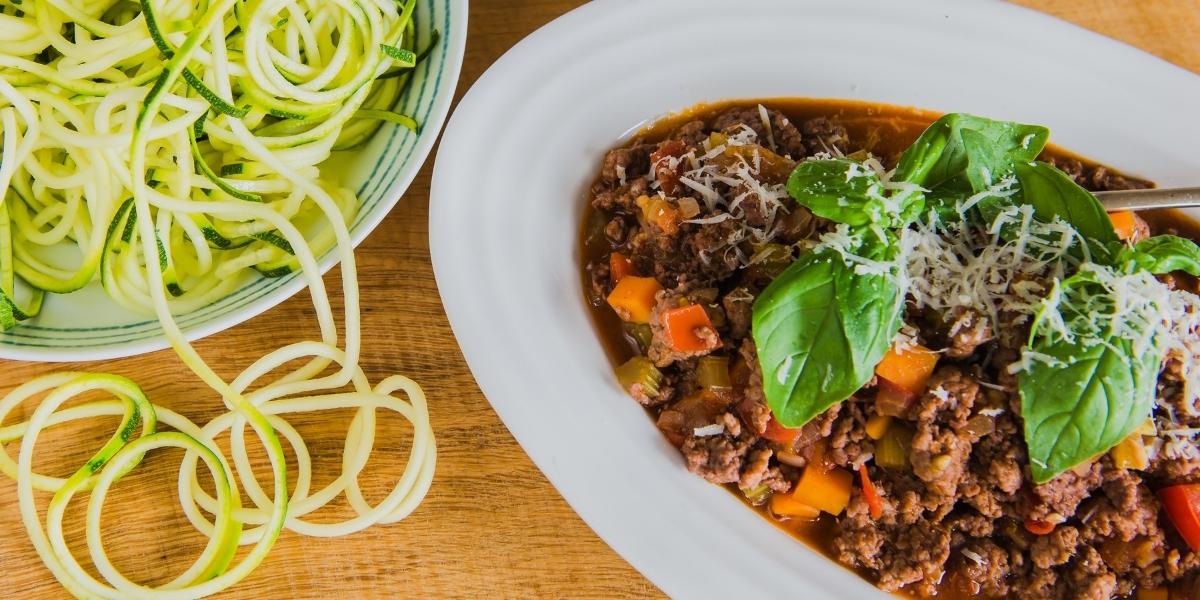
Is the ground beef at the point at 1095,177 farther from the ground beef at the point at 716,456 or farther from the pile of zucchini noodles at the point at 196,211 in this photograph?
the pile of zucchini noodles at the point at 196,211

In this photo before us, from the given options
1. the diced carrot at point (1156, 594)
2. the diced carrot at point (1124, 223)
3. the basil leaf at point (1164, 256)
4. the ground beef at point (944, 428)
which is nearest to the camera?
the basil leaf at point (1164, 256)

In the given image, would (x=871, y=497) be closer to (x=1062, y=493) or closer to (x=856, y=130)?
(x=1062, y=493)

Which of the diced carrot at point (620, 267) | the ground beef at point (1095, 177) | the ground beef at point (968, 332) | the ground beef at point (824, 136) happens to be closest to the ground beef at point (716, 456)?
the diced carrot at point (620, 267)

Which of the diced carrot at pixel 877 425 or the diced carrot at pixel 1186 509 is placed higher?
the diced carrot at pixel 877 425

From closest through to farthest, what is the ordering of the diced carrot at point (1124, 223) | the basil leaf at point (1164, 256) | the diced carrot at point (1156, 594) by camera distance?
the basil leaf at point (1164, 256)
the diced carrot at point (1156, 594)
the diced carrot at point (1124, 223)

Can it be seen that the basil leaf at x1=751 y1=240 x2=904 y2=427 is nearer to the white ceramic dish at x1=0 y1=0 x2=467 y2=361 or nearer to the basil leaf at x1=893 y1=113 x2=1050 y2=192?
the basil leaf at x1=893 y1=113 x2=1050 y2=192

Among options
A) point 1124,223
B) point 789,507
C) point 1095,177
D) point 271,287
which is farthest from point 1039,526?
point 271,287
